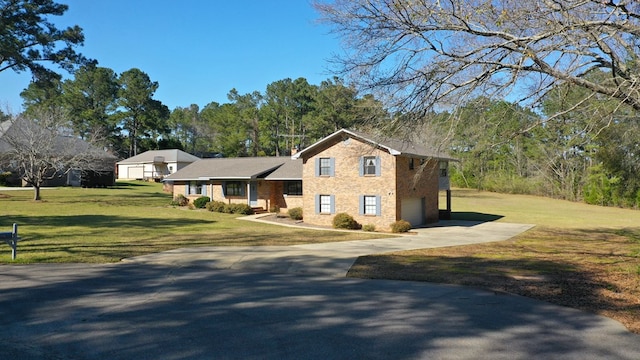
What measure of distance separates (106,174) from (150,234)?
35.7m

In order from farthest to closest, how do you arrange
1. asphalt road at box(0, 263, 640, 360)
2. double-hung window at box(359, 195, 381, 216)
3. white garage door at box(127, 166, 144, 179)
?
white garage door at box(127, 166, 144, 179) < double-hung window at box(359, 195, 381, 216) < asphalt road at box(0, 263, 640, 360)

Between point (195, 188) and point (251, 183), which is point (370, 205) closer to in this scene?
point (251, 183)

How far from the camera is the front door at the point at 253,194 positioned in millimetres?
36156

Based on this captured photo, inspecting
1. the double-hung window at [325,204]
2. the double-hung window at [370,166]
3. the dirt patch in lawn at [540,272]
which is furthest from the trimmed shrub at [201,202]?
the dirt patch in lawn at [540,272]

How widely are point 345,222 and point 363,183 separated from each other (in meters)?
2.69

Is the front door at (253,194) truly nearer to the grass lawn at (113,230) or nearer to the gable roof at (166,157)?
the grass lawn at (113,230)

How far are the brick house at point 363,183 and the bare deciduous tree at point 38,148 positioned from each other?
69.4 ft

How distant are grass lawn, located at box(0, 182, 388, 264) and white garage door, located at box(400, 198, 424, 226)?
5.06 m

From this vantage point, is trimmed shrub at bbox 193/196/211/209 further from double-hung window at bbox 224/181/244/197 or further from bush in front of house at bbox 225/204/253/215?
bush in front of house at bbox 225/204/253/215

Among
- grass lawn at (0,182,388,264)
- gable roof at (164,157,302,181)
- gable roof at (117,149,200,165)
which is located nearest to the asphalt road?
grass lawn at (0,182,388,264)

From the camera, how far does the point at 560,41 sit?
9883 mm

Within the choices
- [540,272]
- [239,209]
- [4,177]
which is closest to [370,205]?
[239,209]

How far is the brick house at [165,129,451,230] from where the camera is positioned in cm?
2719

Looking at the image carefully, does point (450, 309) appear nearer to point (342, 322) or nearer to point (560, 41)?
point (342, 322)
